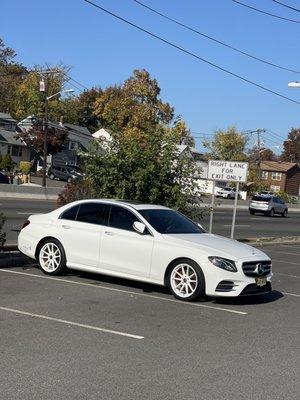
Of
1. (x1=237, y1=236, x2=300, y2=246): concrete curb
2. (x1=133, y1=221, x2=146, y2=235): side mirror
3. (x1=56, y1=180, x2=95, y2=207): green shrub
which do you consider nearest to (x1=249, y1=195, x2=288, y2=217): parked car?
(x1=237, y1=236, x2=300, y2=246): concrete curb

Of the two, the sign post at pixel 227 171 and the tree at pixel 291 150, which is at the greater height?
the tree at pixel 291 150

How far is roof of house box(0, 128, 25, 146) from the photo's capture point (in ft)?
248

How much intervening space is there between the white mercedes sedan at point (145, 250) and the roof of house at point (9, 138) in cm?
6635

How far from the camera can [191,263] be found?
9359mm

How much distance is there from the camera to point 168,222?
10.4m

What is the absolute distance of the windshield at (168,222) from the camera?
1019cm

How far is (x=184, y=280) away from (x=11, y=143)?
69480 millimetres

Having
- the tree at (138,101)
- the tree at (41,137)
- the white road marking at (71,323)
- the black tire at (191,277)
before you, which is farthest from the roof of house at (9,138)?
the white road marking at (71,323)

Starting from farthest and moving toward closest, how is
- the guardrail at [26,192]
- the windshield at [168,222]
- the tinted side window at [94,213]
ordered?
1. the guardrail at [26,192]
2. the tinted side window at [94,213]
3. the windshield at [168,222]

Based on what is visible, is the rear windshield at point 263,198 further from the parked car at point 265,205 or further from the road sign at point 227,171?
the road sign at point 227,171

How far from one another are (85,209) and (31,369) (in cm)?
546

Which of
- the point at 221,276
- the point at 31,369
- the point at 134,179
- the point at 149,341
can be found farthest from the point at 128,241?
the point at 134,179

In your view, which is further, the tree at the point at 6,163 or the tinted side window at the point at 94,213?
the tree at the point at 6,163

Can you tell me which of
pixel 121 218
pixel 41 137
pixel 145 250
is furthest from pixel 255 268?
pixel 41 137
